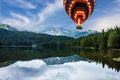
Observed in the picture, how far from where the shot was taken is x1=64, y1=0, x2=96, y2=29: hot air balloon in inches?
906

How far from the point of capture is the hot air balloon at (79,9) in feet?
75.5

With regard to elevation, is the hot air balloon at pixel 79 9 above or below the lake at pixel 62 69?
above

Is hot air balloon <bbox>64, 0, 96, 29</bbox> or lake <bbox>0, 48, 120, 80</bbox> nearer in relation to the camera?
hot air balloon <bbox>64, 0, 96, 29</bbox>

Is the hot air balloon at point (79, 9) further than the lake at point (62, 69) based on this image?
No

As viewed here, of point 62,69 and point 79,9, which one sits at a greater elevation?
point 79,9

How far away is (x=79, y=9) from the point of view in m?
24.2

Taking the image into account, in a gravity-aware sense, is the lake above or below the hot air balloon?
below

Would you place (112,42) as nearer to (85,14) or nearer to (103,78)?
(103,78)

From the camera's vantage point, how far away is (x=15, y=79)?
144ft

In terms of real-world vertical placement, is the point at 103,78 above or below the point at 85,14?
below

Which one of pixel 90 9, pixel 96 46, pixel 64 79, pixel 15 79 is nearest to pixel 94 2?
pixel 90 9

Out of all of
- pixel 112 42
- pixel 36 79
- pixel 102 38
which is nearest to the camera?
pixel 36 79

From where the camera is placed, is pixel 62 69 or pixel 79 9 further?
pixel 62 69

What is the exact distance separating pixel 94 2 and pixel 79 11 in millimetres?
2269
